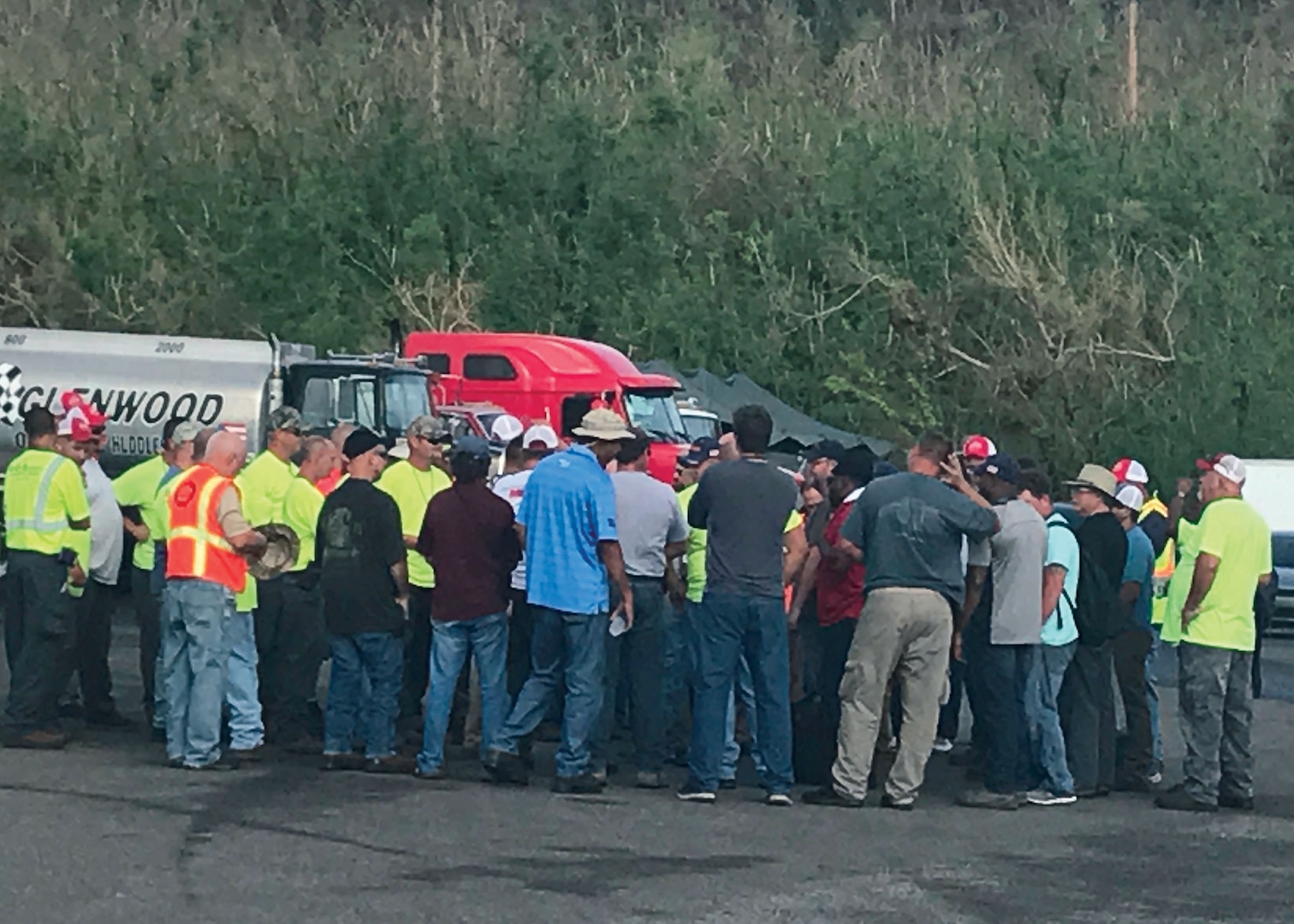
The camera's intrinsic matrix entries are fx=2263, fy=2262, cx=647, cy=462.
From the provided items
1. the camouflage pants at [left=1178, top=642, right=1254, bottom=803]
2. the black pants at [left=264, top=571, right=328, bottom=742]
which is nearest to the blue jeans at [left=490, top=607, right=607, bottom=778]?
→ the black pants at [left=264, top=571, right=328, bottom=742]

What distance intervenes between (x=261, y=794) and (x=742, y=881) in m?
3.16

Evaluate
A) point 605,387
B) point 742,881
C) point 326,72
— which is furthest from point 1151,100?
point 742,881

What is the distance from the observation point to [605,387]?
30.2 metres

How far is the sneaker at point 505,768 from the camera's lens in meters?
12.4

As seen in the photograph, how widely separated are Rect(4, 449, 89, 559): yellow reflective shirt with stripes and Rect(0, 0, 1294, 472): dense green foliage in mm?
25901

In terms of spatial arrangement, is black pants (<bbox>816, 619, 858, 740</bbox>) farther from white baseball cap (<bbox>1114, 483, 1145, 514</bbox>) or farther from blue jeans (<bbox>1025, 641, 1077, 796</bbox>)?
white baseball cap (<bbox>1114, 483, 1145, 514</bbox>)

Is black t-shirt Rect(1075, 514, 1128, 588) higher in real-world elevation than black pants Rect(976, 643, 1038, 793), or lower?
higher

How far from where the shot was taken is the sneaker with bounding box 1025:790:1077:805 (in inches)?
496

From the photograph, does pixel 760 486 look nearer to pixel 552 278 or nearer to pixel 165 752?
pixel 165 752

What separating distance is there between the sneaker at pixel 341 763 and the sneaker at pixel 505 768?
0.83 metres

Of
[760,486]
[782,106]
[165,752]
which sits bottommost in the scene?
[165,752]

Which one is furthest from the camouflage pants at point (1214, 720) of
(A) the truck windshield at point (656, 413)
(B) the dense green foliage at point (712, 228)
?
(B) the dense green foliage at point (712, 228)

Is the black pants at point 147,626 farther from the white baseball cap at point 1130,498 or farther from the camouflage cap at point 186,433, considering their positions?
the white baseball cap at point 1130,498

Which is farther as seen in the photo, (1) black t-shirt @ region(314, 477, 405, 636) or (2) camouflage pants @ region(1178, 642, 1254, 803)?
(1) black t-shirt @ region(314, 477, 405, 636)
